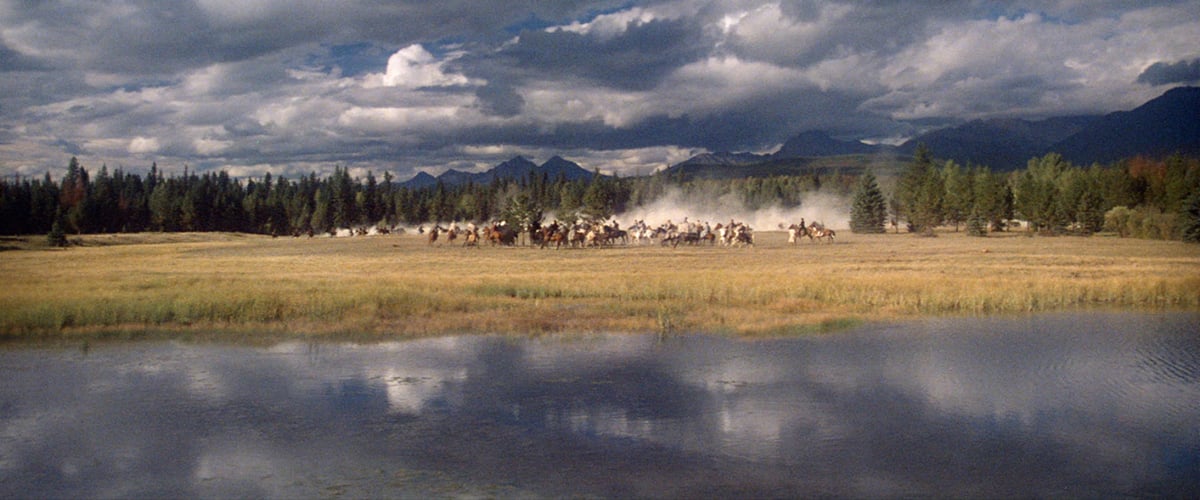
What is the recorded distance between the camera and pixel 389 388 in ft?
55.7

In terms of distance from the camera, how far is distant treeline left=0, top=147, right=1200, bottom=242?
7612 cm

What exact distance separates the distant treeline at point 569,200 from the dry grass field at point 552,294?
29.7 meters

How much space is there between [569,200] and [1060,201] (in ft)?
186

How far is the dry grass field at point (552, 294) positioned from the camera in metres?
24.7

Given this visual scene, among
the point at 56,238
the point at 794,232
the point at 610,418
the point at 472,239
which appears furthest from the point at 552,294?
the point at 56,238

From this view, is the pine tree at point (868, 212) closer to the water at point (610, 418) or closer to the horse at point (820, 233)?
the horse at point (820, 233)

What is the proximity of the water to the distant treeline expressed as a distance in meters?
48.0

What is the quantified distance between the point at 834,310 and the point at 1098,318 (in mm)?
7467

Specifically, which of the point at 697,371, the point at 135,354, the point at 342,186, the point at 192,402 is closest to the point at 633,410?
the point at 697,371

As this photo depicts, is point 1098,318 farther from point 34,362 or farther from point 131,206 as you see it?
point 131,206

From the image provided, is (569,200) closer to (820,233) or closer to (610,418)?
(820,233)

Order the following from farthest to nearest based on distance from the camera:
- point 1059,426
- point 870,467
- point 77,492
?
point 1059,426 → point 870,467 → point 77,492

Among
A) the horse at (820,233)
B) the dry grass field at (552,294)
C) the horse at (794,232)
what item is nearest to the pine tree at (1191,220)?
the dry grass field at (552,294)

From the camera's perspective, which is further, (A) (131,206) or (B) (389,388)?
(A) (131,206)
